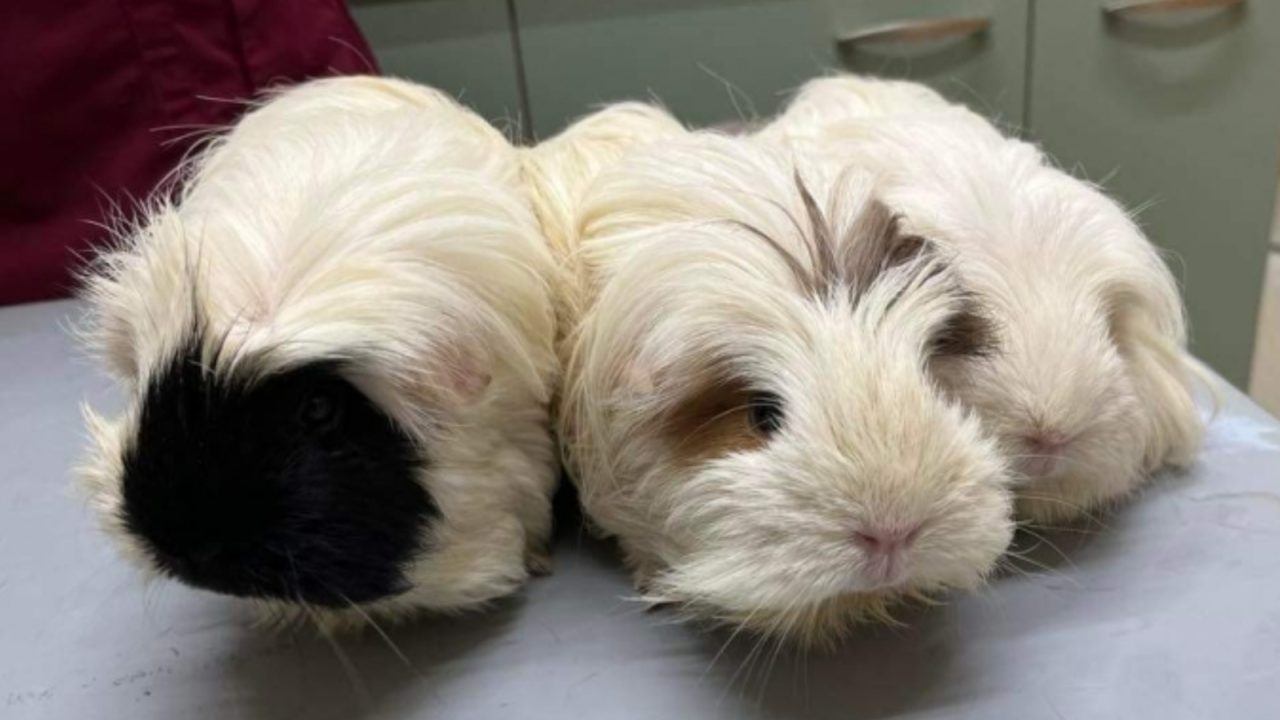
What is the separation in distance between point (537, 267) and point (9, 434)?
69 centimetres

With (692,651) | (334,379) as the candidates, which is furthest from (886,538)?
(334,379)

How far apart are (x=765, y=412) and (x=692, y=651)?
21 cm

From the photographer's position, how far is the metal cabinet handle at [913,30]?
1.57 metres

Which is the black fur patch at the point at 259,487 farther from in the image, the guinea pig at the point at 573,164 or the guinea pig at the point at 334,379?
the guinea pig at the point at 573,164

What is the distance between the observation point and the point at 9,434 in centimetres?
110

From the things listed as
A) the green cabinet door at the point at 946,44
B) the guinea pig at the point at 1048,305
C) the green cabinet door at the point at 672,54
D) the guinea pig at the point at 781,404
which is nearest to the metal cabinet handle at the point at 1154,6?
the green cabinet door at the point at 946,44

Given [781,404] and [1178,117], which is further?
[1178,117]

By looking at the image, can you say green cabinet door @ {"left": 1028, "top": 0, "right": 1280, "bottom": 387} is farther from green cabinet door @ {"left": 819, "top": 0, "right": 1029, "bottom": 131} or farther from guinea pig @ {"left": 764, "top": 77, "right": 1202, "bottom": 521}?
guinea pig @ {"left": 764, "top": 77, "right": 1202, "bottom": 521}

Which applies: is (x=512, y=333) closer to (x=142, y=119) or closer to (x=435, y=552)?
(x=435, y=552)

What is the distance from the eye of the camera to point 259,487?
2.05ft

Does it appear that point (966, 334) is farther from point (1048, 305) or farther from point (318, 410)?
point (318, 410)

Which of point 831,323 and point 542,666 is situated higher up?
point 831,323

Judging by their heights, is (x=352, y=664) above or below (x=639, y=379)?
below

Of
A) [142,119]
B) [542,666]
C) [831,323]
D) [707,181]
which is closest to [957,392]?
[831,323]
